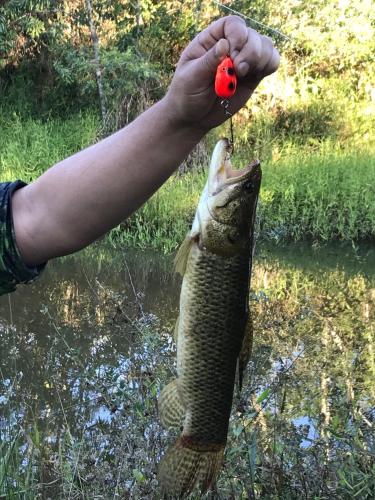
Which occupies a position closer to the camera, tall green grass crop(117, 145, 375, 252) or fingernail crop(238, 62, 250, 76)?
fingernail crop(238, 62, 250, 76)

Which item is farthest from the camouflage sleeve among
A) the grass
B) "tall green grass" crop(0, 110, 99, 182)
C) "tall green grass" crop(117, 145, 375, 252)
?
"tall green grass" crop(0, 110, 99, 182)

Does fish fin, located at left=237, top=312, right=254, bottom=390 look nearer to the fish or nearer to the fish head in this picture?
the fish

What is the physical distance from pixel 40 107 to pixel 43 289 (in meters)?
6.82

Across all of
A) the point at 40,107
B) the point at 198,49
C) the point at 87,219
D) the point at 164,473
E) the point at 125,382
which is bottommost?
the point at 40,107

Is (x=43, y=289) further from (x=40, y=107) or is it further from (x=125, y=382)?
(x=40, y=107)

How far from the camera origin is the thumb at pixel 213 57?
1.31 meters

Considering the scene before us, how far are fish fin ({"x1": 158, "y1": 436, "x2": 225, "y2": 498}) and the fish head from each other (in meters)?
0.47

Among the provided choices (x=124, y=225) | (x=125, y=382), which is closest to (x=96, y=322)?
(x=125, y=382)

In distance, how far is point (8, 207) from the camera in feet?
4.95

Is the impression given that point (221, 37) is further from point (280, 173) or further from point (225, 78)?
point (280, 173)

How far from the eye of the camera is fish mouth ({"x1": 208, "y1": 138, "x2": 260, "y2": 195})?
4.39ft

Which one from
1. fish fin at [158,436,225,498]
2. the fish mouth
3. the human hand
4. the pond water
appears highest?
the human hand

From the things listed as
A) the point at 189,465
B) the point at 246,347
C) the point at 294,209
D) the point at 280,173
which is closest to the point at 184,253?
the point at 246,347

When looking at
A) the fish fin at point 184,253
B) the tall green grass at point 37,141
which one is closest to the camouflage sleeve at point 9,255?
the fish fin at point 184,253
